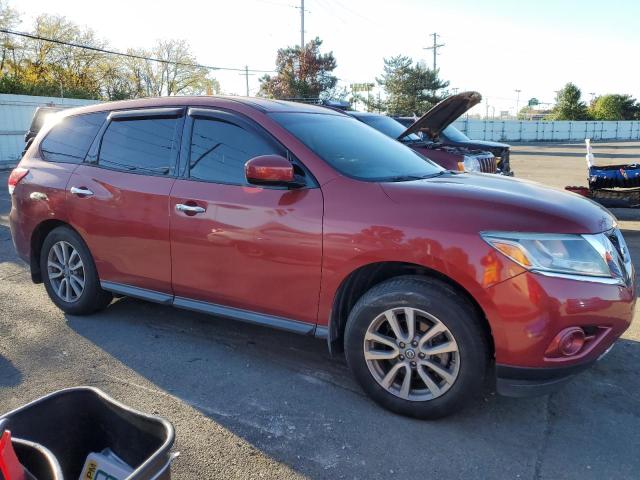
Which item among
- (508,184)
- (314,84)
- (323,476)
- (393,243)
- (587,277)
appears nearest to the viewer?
(323,476)

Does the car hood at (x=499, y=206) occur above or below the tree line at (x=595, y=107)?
below

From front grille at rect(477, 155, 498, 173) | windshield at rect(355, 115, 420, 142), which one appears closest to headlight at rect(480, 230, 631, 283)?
front grille at rect(477, 155, 498, 173)

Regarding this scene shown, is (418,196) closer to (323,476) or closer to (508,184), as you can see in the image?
(508,184)

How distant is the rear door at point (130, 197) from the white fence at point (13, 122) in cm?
1929

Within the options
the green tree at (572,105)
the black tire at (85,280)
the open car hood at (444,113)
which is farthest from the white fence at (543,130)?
the black tire at (85,280)

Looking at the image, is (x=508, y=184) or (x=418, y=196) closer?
(x=418, y=196)

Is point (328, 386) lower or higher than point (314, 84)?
lower

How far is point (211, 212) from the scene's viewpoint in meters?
3.65

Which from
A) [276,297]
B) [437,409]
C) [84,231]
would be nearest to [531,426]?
[437,409]

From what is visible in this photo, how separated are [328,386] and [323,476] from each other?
0.92 metres

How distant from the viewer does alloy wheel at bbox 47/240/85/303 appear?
15.1 feet

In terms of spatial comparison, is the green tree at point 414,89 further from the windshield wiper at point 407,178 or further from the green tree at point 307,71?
the windshield wiper at point 407,178

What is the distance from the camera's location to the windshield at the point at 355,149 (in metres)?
3.50

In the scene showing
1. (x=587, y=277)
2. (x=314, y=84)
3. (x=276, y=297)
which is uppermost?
(x=314, y=84)
